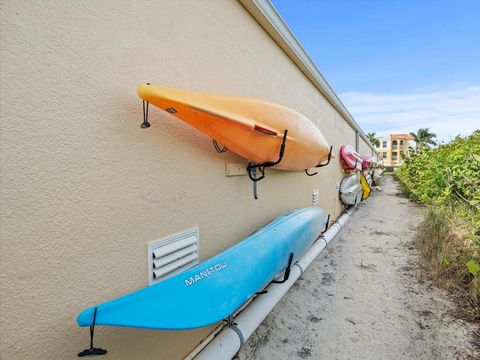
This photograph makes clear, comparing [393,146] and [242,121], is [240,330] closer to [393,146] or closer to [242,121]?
[242,121]

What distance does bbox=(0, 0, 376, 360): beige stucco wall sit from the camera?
96cm

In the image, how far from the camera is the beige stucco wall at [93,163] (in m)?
0.96

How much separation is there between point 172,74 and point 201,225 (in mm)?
1126

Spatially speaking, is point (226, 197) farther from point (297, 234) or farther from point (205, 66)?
point (205, 66)

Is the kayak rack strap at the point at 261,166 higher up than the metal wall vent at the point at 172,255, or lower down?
higher up

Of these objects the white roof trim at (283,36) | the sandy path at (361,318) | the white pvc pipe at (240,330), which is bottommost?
the sandy path at (361,318)

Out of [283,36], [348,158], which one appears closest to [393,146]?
[348,158]

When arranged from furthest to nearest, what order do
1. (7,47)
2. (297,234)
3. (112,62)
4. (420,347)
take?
1. (297,234)
2. (420,347)
3. (112,62)
4. (7,47)

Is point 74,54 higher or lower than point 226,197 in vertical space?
higher

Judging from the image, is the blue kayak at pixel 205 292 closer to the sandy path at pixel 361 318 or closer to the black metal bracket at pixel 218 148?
the sandy path at pixel 361 318

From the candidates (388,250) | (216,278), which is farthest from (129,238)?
(388,250)

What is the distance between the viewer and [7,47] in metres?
0.92

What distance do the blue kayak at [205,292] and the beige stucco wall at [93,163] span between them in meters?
0.23

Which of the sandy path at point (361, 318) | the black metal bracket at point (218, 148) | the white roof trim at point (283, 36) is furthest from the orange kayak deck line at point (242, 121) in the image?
the sandy path at point (361, 318)
